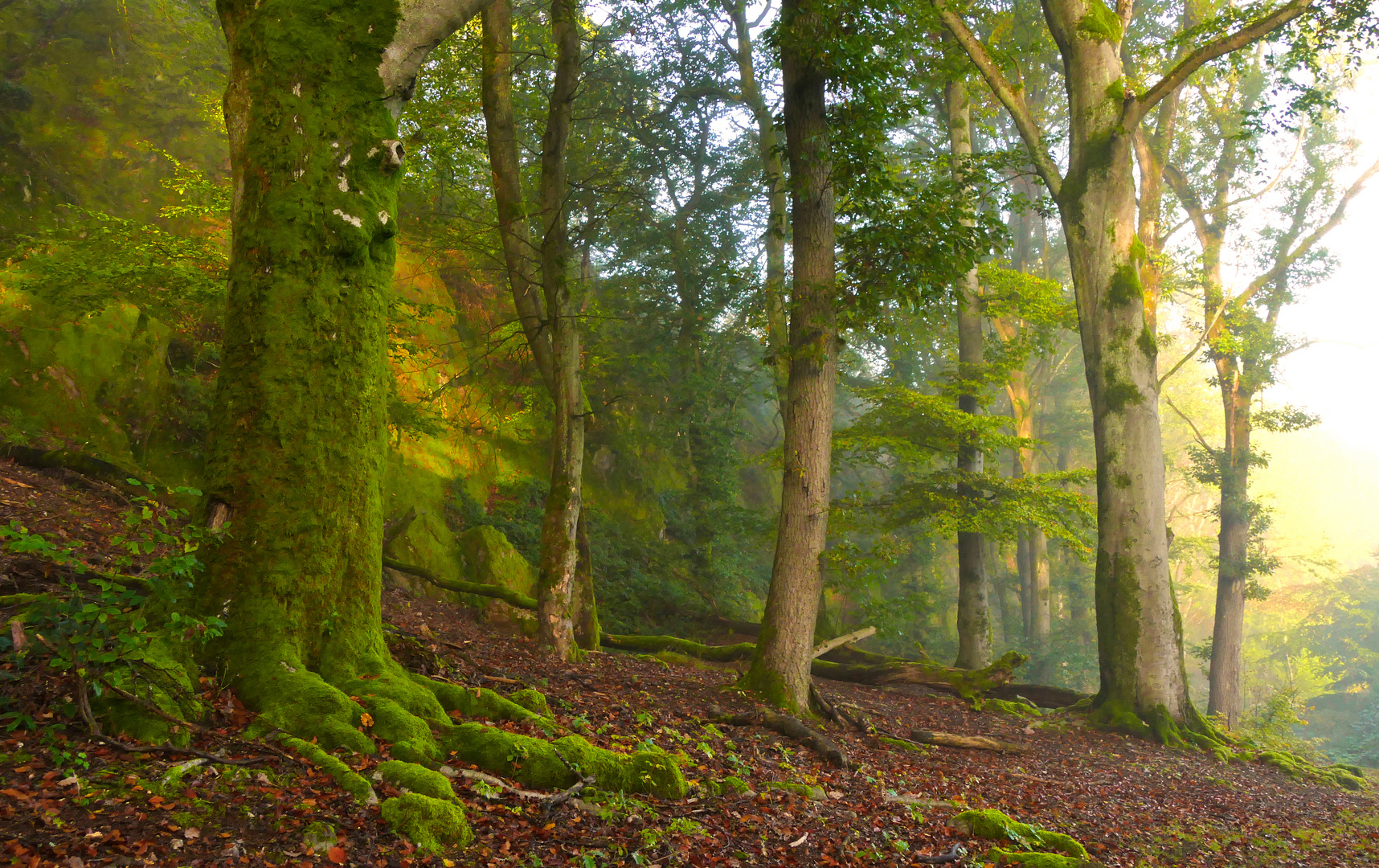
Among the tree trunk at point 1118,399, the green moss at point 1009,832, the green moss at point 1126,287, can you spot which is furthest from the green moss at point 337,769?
the green moss at point 1126,287

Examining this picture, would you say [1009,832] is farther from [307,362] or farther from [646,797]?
[307,362]

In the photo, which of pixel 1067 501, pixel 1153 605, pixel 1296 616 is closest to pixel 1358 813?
pixel 1153 605

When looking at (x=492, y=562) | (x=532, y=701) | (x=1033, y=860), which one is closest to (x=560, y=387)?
(x=492, y=562)

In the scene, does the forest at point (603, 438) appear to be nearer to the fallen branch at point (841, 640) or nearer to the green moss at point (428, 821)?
the green moss at point (428, 821)

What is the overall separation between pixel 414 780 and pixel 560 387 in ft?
20.2

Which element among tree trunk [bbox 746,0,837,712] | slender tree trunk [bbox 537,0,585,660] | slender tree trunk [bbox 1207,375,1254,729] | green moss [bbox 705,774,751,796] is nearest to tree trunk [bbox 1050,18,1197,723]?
tree trunk [bbox 746,0,837,712]

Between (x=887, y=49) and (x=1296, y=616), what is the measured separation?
40.1 meters

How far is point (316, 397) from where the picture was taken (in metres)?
4.19

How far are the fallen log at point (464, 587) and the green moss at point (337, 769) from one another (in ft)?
24.7

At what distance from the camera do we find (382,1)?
4617 mm

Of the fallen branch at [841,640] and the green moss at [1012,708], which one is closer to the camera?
the fallen branch at [841,640]

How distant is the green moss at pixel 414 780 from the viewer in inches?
133

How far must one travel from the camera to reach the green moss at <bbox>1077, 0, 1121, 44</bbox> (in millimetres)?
10875

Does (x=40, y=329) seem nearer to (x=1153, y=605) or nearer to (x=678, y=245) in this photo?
(x=678, y=245)
